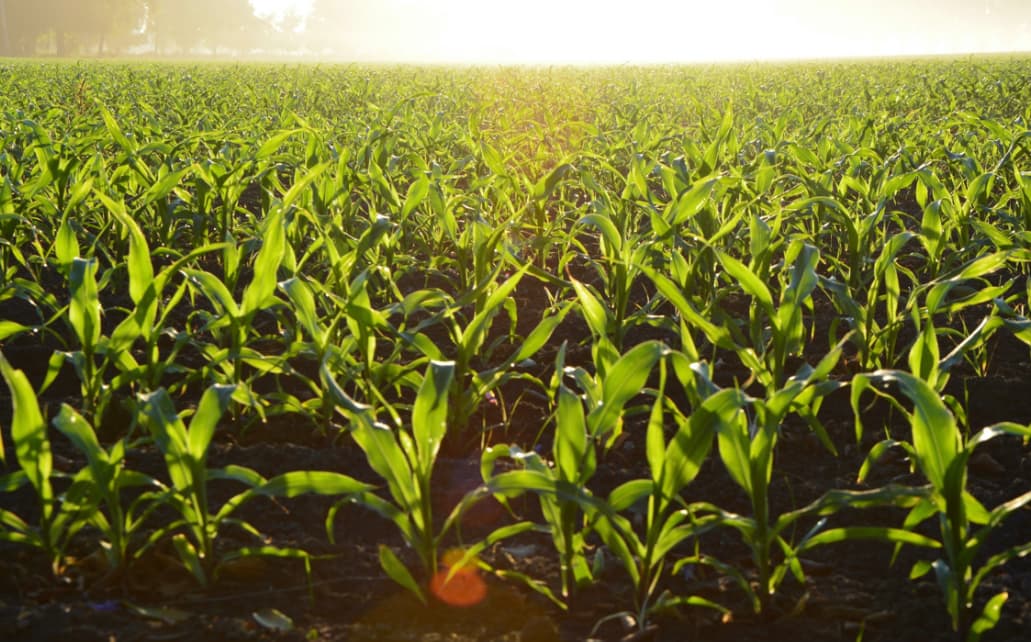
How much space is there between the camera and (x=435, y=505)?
6.72 feet

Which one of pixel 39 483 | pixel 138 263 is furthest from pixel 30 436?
pixel 138 263

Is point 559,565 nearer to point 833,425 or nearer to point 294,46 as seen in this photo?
point 833,425

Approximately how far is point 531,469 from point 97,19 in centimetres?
7228

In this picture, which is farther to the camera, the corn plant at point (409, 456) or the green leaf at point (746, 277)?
the green leaf at point (746, 277)

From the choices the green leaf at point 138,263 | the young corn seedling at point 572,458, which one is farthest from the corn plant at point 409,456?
the green leaf at point 138,263

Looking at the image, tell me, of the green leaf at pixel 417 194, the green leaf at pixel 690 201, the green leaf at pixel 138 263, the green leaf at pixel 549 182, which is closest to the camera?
the green leaf at pixel 138 263

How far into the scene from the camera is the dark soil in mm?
1611

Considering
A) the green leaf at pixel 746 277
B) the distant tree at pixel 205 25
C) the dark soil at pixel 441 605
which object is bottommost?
the dark soil at pixel 441 605

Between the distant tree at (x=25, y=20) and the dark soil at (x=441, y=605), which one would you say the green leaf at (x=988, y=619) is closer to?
the dark soil at (x=441, y=605)

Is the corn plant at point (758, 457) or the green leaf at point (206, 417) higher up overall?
the green leaf at point (206, 417)

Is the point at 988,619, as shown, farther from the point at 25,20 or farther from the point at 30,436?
the point at 25,20

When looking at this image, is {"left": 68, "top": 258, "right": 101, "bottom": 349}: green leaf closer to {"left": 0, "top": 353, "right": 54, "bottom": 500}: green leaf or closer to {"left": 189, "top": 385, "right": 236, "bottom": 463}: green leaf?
{"left": 0, "top": 353, "right": 54, "bottom": 500}: green leaf

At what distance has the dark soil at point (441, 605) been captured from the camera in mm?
1611

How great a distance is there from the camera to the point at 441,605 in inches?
66.4
